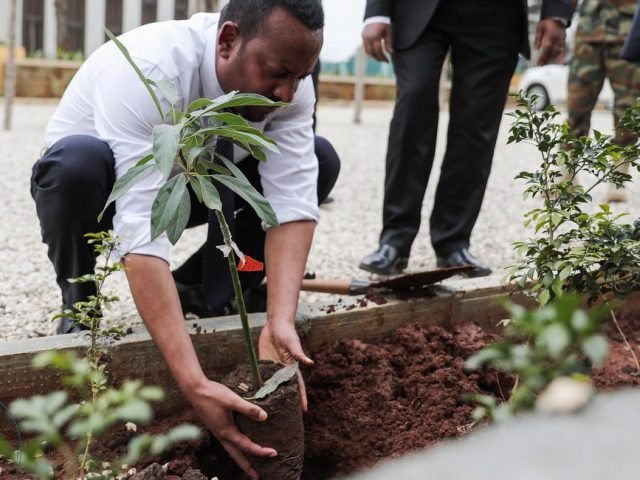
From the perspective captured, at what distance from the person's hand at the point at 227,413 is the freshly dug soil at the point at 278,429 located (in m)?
0.02

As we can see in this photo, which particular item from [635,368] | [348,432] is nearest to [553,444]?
[348,432]

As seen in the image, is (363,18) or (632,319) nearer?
(632,319)

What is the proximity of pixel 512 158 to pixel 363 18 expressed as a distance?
17.0ft

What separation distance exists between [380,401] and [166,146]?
3.46ft

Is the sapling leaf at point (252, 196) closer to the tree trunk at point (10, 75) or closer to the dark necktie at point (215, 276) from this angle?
the dark necktie at point (215, 276)

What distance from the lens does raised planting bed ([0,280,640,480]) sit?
6.64 feet

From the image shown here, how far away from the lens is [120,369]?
209 centimetres

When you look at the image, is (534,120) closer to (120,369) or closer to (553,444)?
(120,369)

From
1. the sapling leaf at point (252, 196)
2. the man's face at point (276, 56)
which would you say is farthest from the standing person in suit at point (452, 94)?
the sapling leaf at point (252, 196)

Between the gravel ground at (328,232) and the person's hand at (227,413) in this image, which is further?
the gravel ground at (328,232)

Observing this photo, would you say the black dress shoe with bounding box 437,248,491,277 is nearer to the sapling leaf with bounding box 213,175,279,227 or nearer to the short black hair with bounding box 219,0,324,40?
the short black hair with bounding box 219,0,324,40

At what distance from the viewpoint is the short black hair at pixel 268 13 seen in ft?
6.72

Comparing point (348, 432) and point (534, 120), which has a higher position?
point (534, 120)

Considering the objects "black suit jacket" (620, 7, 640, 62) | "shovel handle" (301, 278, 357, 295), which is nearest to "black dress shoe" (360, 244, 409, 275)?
"shovel handle" (301, 278, 357, 295)
